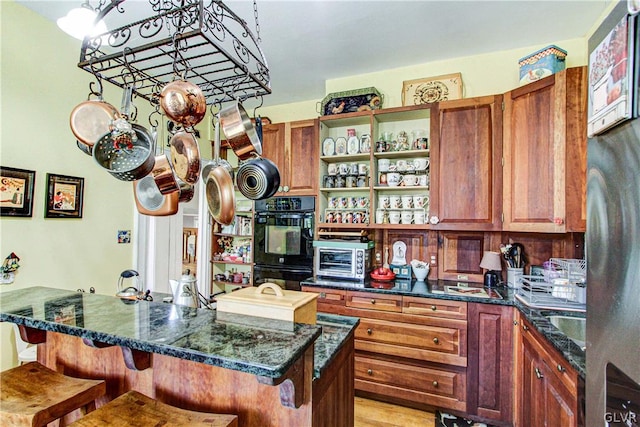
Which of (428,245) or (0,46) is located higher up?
(0,46)

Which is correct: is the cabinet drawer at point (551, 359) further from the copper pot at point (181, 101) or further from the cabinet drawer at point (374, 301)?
the copper pot at point (181, 101)

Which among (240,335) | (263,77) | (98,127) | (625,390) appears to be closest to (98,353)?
(240,335)

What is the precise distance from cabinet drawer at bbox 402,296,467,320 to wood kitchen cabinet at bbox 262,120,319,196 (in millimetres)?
1323

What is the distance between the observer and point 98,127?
1428mm

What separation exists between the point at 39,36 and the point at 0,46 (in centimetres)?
28

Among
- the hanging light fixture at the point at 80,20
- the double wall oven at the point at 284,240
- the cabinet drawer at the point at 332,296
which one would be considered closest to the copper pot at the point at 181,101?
the hanging light fixture at the point at 80,20

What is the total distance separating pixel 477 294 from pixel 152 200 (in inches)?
86.4

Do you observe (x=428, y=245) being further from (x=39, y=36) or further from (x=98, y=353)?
(x=39, y=36)

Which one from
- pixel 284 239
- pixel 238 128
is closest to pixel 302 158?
pixel 284 239

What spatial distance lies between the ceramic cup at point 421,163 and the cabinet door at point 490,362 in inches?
46.4

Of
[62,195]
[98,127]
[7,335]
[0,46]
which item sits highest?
[0,46]

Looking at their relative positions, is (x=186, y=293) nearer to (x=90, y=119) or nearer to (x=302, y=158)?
(x=90, y=119)

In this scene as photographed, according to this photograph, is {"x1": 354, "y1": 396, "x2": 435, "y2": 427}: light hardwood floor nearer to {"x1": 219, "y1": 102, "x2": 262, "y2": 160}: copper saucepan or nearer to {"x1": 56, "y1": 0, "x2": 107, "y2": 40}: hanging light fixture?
{"x1": 219, "y1": 102, "x2": 262, "y2": 160}: copper saucepan

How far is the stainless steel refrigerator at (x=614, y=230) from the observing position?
22.9 inches
